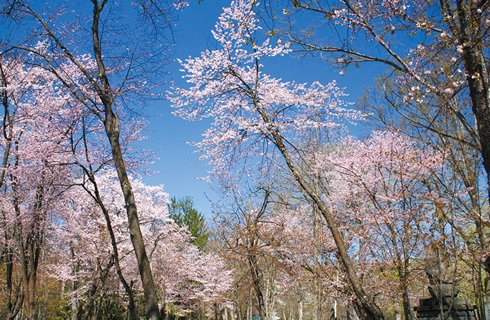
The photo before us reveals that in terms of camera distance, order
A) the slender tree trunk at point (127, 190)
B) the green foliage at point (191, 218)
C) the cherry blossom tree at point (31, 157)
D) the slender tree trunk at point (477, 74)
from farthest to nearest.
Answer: the green foliage at point (191, 218) → the cherry blossom tree at point (31, 157) → the slender tree trunk at point (127, 190) → the slender tree trunk at point (477, 74)

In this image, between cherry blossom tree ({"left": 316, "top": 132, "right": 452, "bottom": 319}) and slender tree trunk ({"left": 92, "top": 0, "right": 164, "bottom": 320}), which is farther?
cherry blossom tree ({"left": 316, "top": 132, "right": 452, "bottom": 319})

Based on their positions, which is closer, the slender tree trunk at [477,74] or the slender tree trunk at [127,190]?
the slender tree trunk at [477,74]

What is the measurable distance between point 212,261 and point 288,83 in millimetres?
17812

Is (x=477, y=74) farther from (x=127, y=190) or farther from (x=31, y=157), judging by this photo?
(x=31, y=157)

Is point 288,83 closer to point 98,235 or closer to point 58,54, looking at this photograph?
point 58,54

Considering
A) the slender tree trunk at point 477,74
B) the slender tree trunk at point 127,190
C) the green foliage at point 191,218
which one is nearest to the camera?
the slender tree trunk at point 477,74

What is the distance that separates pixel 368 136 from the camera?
12.0 metres

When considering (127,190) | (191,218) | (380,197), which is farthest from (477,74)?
(191,218)

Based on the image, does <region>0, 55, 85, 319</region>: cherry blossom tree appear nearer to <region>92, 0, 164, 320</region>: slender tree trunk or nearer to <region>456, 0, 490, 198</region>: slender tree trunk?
<region>92, 0, 164, 320</region>: slender tree trunk

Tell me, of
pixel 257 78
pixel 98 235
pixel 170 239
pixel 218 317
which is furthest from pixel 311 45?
pixel 218 317

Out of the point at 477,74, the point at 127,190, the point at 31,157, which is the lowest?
the point at 127,190

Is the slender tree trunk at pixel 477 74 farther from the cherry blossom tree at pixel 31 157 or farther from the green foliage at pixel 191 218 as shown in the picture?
the green foliage at pixel 191 218

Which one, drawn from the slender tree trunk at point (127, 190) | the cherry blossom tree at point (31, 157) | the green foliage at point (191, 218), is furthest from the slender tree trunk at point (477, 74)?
the green foliage at point (191, 218)

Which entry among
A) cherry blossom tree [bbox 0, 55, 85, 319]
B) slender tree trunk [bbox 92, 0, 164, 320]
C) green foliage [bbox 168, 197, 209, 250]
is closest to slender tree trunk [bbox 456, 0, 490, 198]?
slender tree trunk [bbox 92, 0, 164, 320]
